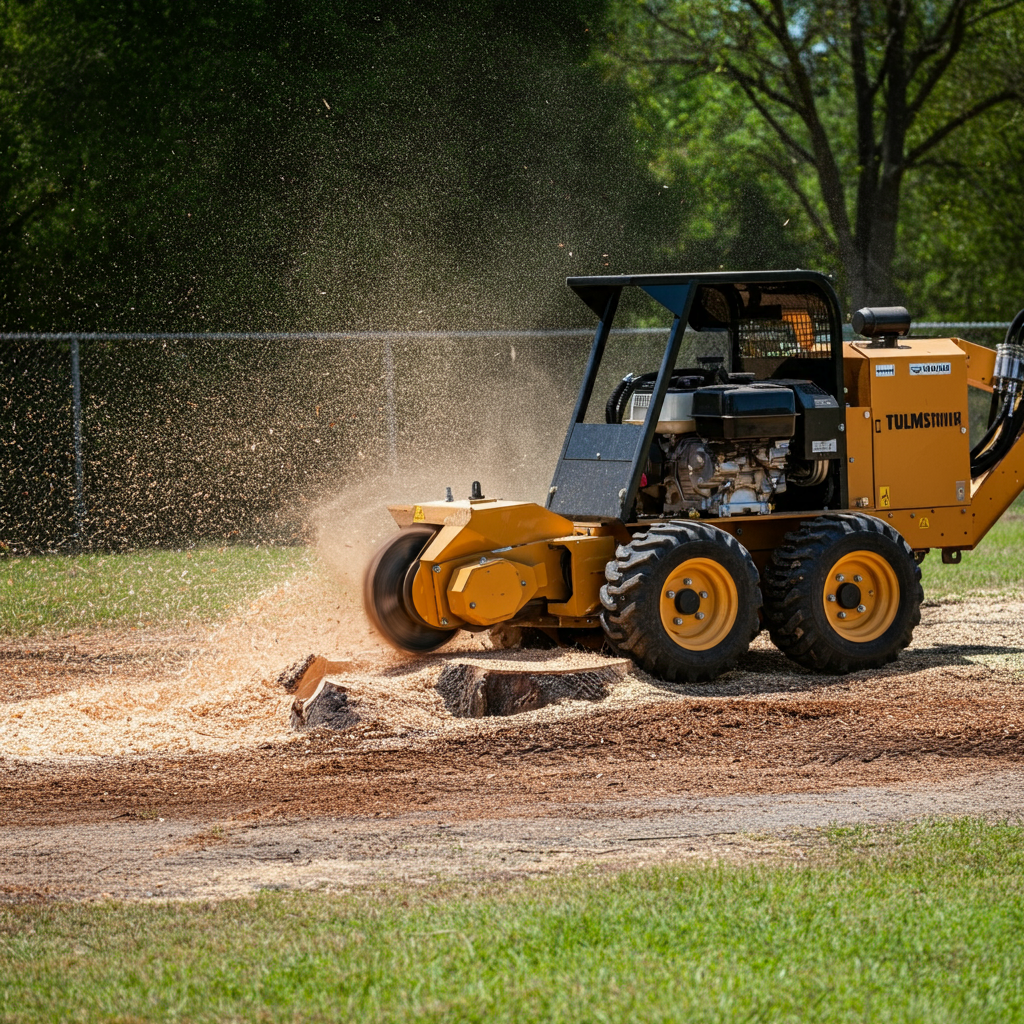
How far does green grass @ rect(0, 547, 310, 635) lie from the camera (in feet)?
40.1

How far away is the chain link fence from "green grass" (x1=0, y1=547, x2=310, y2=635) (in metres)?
1.02

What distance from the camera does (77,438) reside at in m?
16.4

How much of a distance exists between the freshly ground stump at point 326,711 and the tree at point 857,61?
1845 cm

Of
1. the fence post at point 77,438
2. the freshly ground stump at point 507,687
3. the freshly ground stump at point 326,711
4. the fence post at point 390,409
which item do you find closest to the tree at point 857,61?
the fence post at point 390,409

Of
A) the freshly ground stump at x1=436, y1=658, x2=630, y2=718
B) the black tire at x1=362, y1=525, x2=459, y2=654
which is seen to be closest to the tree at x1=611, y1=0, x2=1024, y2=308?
the black tire at x1=362, y1=525, x2=459, y2=654

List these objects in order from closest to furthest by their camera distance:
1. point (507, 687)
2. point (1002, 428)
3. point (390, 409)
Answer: point (507, 687) < point (1002, 428) < point (390, 409)

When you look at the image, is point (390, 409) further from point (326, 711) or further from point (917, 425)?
point (326, 711)

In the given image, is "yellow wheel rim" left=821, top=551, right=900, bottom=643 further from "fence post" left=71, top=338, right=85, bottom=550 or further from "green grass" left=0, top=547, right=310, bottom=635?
"fence post" left=71, top=338, right=85, bottom=550

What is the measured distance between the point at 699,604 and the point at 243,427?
35.8 ft

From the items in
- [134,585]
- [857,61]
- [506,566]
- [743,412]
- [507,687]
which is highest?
[857,61]

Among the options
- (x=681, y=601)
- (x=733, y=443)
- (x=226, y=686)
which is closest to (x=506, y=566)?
(x=681, y=601)

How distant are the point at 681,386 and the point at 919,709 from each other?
2420 millimetres

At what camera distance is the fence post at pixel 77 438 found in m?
16.2

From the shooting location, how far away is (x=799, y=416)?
29.3 ft
